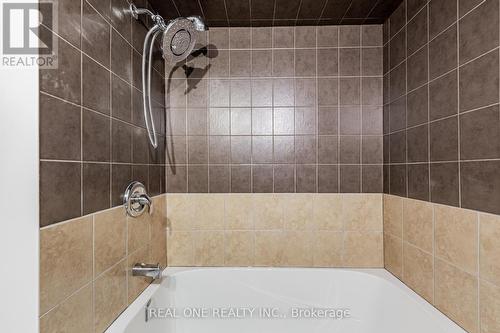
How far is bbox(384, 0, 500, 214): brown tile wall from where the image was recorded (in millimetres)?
962

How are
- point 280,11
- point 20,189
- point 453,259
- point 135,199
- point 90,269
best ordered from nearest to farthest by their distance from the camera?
point 20,189 < point 90,269 < point 453,259 < point 135,199 < point 280,11

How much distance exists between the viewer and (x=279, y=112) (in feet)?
6.07

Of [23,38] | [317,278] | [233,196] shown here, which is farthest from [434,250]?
[23,38]

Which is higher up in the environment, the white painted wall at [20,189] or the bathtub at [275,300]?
the white painted wall at [20,189]

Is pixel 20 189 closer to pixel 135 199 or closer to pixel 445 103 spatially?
pixel 135 199

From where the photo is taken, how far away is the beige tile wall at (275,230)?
6.00ft

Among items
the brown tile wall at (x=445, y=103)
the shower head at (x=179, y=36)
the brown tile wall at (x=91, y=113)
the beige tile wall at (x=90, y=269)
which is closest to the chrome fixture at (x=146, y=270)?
the beige tile wall at (x=90, y=269)

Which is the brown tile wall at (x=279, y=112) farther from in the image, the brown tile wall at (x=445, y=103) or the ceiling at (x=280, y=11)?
the brown tile wall at (x=445, y=103)

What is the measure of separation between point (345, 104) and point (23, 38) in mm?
1634

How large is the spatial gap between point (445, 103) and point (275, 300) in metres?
1.36

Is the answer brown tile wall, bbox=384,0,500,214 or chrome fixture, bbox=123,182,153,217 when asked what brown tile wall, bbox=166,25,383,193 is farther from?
chrome fixture, bbox=123,182,153,217

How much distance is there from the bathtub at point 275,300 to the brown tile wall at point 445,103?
60cm

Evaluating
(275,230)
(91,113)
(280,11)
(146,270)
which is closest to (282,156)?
(275,230)

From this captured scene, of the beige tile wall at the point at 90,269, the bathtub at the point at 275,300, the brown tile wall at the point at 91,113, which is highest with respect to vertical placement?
the brown tile wall at the point at 91,113
